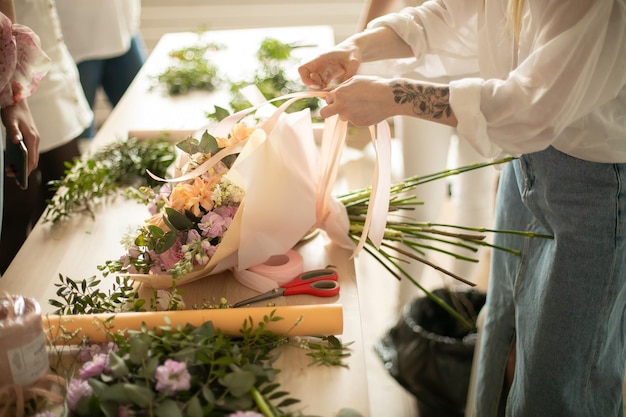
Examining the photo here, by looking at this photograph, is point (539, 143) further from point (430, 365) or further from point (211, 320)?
point (430, 365)

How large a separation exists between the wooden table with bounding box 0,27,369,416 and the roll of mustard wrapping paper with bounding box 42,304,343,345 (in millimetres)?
40

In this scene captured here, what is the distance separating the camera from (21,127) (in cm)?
144

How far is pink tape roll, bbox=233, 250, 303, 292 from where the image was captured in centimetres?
120

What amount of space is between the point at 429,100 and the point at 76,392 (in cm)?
65

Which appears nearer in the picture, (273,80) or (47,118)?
(47,118)

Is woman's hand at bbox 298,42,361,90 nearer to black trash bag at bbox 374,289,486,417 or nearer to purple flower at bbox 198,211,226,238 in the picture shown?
purple flower at bbox 198,211,226,238

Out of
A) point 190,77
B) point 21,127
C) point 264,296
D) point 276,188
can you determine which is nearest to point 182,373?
point 264,296

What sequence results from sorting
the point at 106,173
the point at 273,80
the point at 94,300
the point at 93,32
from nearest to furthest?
the point at 94,300, the point at 106,173, the point at 273,80, the point at 93,32

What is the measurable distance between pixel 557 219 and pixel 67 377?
82cm

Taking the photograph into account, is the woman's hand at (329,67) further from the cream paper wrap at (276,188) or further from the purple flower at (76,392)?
the purple flower at (76,392)

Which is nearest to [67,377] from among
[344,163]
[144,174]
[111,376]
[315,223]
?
[111,376]

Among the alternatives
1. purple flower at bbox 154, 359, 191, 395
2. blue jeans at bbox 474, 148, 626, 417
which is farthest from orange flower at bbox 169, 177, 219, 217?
blue jeans at bbox 474, 148, 626, 417

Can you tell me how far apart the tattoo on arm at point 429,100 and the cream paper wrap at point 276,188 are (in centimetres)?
18

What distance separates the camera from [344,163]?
1964 millimetres
